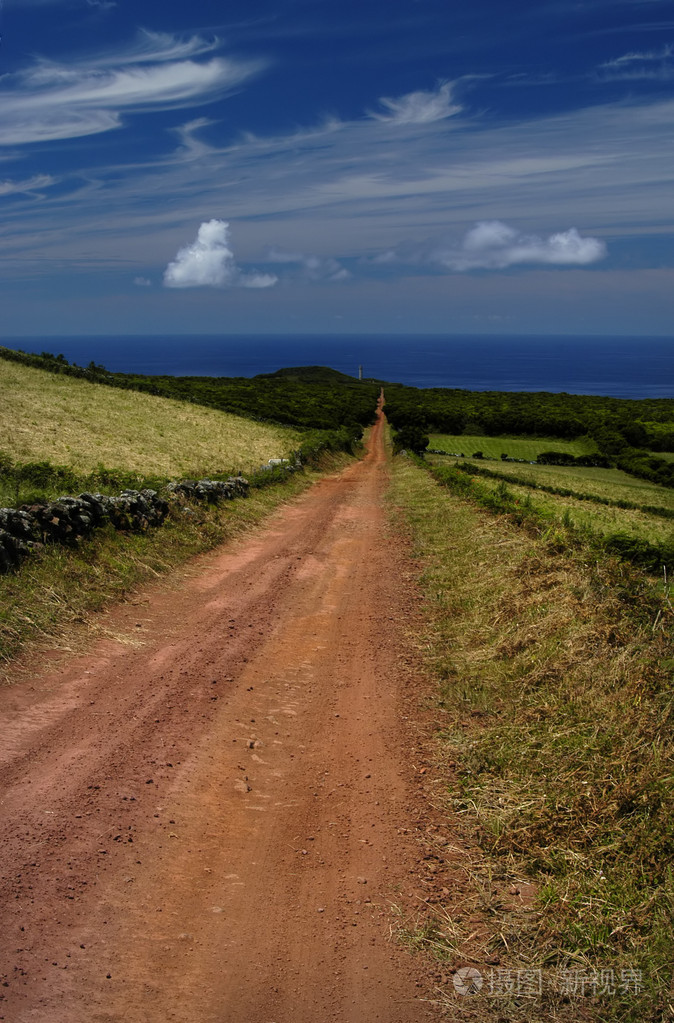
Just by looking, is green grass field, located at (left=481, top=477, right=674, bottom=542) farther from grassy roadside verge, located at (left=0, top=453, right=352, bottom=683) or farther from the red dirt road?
the red dirt road

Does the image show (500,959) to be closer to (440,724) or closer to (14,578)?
(440,724)

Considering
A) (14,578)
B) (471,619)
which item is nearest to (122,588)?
(14,578)

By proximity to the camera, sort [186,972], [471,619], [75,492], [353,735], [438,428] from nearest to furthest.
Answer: [186,972] < [353,735] < [471,619] < [75,492] < [438,428]

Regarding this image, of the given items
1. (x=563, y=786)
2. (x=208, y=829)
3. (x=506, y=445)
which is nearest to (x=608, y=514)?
(x=563, y=786)

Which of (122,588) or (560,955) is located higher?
(122,588)

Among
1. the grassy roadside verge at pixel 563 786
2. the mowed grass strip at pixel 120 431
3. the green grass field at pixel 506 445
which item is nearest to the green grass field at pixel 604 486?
the green grass field at pixel 506 445

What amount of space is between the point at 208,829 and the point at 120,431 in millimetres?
31348

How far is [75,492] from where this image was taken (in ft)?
44.6

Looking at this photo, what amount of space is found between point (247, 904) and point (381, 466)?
1374 inches

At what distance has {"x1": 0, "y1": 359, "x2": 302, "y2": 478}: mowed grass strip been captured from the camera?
2634 centimetres

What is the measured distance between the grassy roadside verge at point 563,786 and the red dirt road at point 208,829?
1.77 ft

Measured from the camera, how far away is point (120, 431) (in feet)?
111

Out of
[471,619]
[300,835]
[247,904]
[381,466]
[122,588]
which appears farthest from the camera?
[381,466]

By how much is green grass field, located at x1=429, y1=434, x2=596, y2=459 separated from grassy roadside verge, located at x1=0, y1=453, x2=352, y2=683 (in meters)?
55.3
